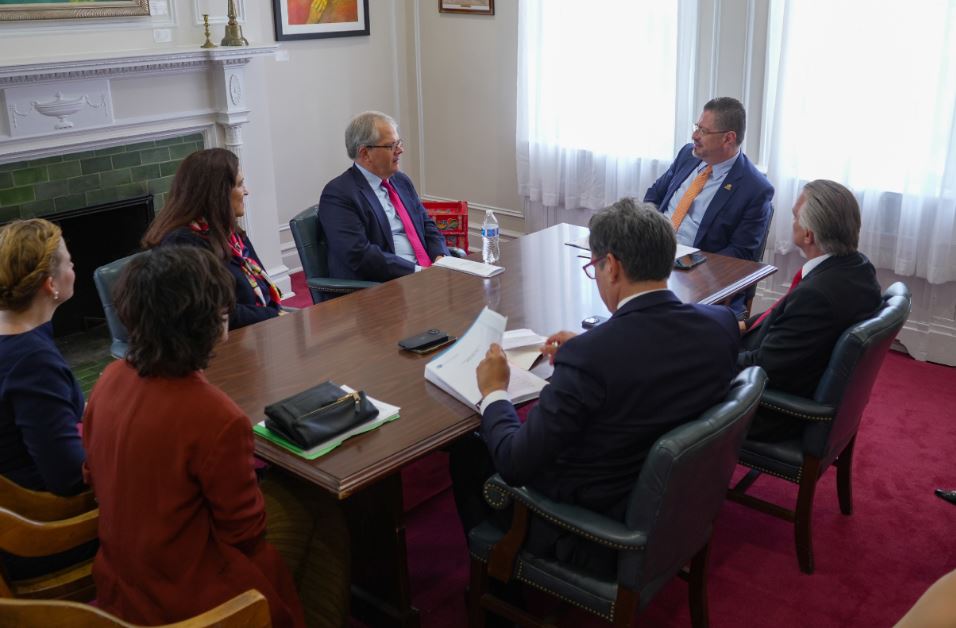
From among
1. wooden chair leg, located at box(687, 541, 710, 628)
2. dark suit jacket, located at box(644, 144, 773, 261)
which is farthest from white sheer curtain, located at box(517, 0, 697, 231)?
wooden chair leg, located at box(687, 541, 710, 628)

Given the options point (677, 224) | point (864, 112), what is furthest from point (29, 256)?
point (864, 112)

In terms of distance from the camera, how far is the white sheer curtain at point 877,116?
4.14m

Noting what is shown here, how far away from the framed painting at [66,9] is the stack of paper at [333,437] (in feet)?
8.89

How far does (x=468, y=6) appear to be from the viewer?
19.1 ft

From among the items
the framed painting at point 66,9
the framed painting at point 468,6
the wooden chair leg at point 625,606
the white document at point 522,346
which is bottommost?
the wooden chair leg at point 625,606

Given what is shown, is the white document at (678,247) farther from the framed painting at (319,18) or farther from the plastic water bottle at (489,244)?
the framed painting at (319,18)

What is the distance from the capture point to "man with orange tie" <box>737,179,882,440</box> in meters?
2.67

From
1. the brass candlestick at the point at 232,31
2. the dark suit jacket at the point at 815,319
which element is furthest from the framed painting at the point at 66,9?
the dark suit jacket at the point at 815,319

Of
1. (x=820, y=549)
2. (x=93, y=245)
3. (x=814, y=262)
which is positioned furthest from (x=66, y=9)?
(x=820, y=549)

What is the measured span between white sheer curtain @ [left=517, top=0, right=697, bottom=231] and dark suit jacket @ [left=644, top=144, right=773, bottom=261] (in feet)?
3.91

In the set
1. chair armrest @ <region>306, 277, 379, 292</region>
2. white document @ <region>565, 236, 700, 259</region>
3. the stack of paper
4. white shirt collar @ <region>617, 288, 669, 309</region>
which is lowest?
chair armrest @ <region>306, 277, 379, 292</region>

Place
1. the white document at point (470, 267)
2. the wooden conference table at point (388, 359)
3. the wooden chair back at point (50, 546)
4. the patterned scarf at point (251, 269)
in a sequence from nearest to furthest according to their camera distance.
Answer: the wooden chair back at point (50, 546) → the wooden conference table at point (388, 359) → the patterned scarf at point (251, 269) → the white document at point (470, 267)

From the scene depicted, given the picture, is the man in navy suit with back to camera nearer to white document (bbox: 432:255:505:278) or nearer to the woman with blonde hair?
the woman with blonde hair

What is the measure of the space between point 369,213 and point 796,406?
1915mm
